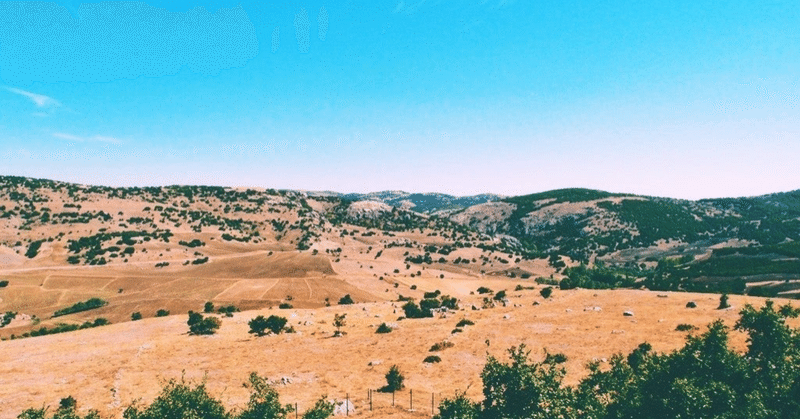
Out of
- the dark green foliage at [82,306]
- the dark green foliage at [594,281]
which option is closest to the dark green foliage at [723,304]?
the dark green foliage at [594,281]

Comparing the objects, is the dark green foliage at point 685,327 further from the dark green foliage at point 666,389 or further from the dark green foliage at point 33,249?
the dark green foliage at point 33,249

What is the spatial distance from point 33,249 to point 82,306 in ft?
278

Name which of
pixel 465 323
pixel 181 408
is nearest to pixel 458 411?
pixel 181 408

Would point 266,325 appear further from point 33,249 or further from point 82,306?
point 33,249

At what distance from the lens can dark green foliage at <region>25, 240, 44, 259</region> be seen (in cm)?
15425

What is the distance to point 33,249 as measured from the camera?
6260 inches

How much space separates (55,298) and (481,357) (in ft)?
402

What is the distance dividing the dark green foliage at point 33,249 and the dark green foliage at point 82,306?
7372 cm

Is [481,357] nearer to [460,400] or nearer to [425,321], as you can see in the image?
[425,321]

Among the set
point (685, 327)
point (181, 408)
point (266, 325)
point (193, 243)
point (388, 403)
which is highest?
point (181, 408)

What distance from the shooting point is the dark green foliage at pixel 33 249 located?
15425 centimetres

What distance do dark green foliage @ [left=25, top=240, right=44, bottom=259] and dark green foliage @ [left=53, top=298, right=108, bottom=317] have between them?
73719 millimetres

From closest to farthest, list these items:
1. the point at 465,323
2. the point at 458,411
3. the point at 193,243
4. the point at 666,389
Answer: the point at 458,411, the point at 666,389, the point at 465,323, the point at 193,243

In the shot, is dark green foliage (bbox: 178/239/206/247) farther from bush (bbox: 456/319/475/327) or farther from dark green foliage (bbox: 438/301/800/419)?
dark green foliage (bbox: 438/301/800/419)
